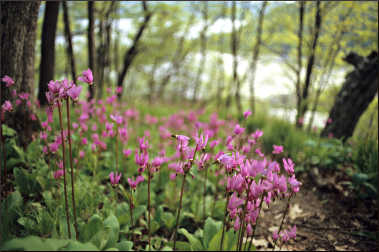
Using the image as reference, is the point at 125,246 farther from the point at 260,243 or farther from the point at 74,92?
the point at 260,243

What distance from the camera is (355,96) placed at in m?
3.57

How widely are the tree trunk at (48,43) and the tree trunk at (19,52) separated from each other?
1377 millimetres

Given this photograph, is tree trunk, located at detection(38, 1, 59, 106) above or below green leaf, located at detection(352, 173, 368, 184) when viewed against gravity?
above

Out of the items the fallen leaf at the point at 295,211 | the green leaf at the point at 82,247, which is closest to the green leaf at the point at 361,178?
the fallen leaf at the point at 295,211

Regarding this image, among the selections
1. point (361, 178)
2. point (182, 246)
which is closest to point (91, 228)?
point (182, 246)

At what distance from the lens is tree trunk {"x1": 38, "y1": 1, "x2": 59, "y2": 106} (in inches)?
134

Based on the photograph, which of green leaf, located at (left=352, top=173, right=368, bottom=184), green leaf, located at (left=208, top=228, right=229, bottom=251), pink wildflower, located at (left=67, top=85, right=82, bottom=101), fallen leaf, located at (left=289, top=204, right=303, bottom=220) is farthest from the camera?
fallen leaf, located at (left=289, top=204, right=303, bottom=220)

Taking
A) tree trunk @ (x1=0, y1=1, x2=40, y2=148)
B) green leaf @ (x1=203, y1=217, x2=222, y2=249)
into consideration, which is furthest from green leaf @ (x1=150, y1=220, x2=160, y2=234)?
tree trunk @ (x1=0, y1=1, x2=40, y2=148)

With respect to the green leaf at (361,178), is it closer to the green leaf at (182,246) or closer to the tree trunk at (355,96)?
the tree trunk at (355,96)

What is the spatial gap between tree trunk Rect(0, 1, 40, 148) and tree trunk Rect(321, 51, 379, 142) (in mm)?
3924

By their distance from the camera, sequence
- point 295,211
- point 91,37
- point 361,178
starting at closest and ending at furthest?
point 361,178 < point 295,211 < point 91,37

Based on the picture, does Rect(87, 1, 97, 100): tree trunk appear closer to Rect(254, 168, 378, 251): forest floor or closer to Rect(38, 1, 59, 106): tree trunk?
Rect(38, 1, 59, 106): tree trunk

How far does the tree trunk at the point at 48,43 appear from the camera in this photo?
3.39 meters

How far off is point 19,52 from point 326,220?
10.7 feet
